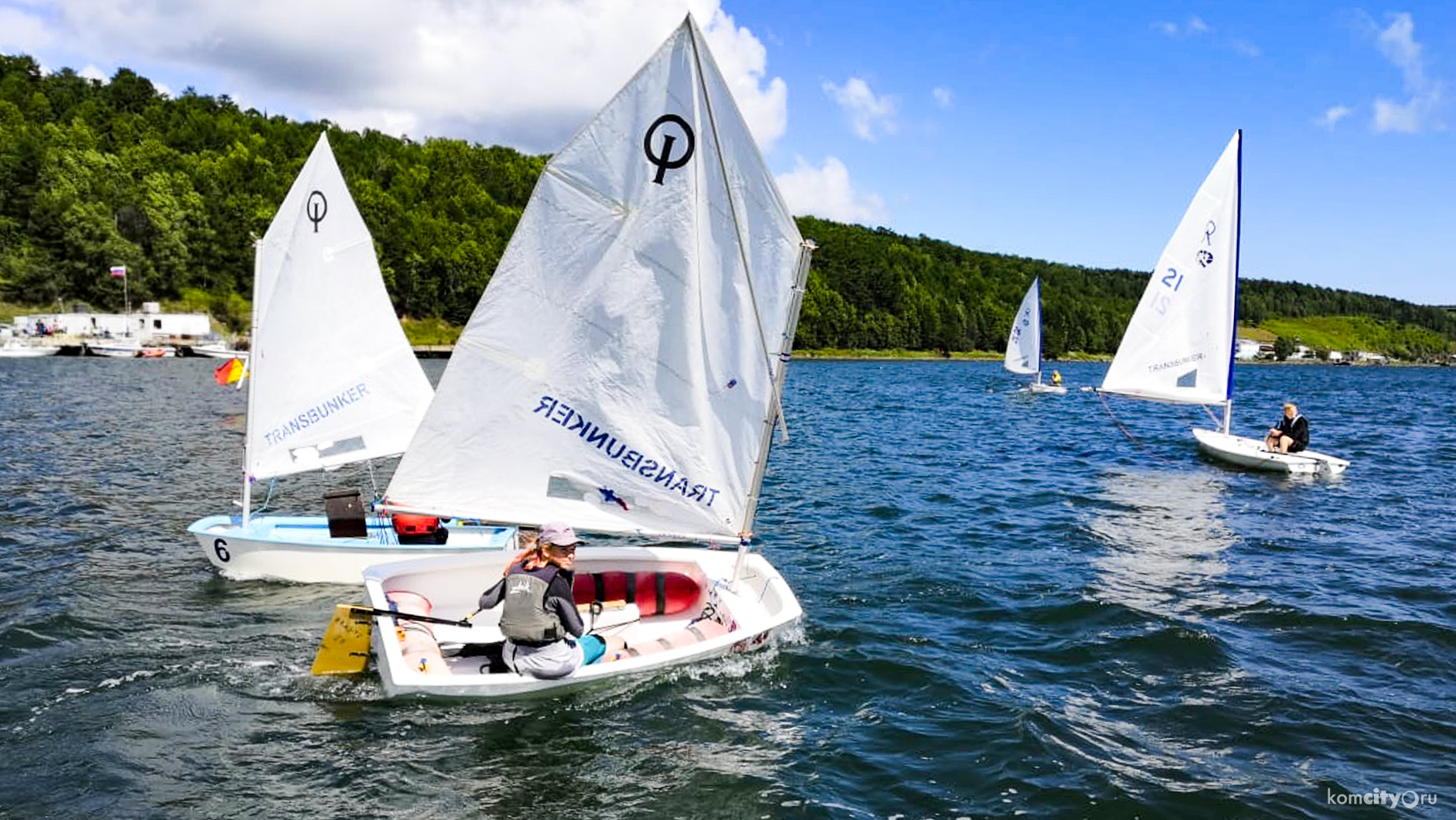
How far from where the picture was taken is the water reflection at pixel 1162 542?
14.9 metres

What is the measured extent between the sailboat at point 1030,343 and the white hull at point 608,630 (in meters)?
57.4

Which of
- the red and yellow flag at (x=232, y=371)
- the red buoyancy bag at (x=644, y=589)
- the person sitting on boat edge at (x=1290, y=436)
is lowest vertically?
the red buoyancy bag at (x=644, y=589)

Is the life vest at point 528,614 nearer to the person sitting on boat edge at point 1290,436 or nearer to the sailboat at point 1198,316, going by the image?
the sailboat at point 1198,316

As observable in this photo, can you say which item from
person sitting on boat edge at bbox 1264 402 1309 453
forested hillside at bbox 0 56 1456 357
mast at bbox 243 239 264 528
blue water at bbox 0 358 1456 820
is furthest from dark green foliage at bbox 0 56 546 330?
person sitting on boat edge at bbox 1264 402 1309 453

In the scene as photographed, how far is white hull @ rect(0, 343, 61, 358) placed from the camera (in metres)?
83.4

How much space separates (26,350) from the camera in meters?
85.1

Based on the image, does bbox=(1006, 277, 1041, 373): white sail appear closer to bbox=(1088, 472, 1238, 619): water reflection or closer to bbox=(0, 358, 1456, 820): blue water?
bbox=(1088, 472, 1238, 619): water reflection

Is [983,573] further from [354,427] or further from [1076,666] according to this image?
[354,427]

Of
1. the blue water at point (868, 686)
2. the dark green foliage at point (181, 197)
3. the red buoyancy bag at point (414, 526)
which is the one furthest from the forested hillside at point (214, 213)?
the red buoyancy bag at point (414, 526)

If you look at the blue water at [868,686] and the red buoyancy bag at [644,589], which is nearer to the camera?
the blue water at [868,686]

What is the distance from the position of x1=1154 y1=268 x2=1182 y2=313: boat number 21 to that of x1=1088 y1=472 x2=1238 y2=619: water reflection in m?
5.73

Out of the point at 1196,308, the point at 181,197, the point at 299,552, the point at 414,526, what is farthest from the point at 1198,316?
the point at 181,197

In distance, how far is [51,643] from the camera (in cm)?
1192

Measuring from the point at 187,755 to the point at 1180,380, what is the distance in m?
29.6
